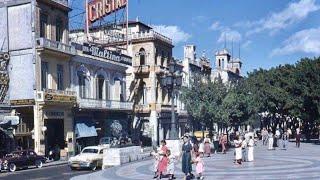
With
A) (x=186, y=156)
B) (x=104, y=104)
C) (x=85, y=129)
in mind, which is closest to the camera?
(x=186, y=156)

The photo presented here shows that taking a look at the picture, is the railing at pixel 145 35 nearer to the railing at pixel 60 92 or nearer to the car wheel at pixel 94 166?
the railing at pixel 60 92

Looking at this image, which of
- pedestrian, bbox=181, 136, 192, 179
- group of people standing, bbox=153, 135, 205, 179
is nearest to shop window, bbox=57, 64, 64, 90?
group of people standing, bbox=153, 135, 205, 179

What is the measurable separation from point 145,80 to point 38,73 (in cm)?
2268

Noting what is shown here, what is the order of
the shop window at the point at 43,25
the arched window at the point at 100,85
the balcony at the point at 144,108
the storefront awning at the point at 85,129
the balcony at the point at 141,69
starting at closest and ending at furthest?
1. the shop window at the point at 43,25
2. the storefront awning at the point at 85,129
3. the arched window at the point at 100,85
4. the balcony at the point at 144,108
5. the balcony at the point at 141,69

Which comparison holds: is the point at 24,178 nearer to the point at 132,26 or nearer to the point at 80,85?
the point at 80,85

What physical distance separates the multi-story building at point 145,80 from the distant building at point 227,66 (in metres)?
28.7

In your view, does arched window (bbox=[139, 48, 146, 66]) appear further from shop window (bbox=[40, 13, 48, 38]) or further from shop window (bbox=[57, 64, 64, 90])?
shop window (bbox=[40, 13, 48, 38])

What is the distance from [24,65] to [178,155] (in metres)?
17.8

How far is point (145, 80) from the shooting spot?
64.2m

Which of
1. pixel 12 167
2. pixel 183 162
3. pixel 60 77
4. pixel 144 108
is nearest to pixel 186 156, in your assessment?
pixel 183 162

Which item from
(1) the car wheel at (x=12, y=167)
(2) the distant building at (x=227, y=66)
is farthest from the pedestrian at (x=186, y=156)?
(2) the distant building at (x=227, y=66)

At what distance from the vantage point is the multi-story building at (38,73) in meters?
42.9

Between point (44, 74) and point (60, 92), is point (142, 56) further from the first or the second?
point (44, 74)

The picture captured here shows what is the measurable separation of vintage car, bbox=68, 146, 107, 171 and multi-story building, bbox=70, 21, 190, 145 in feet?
96.3
